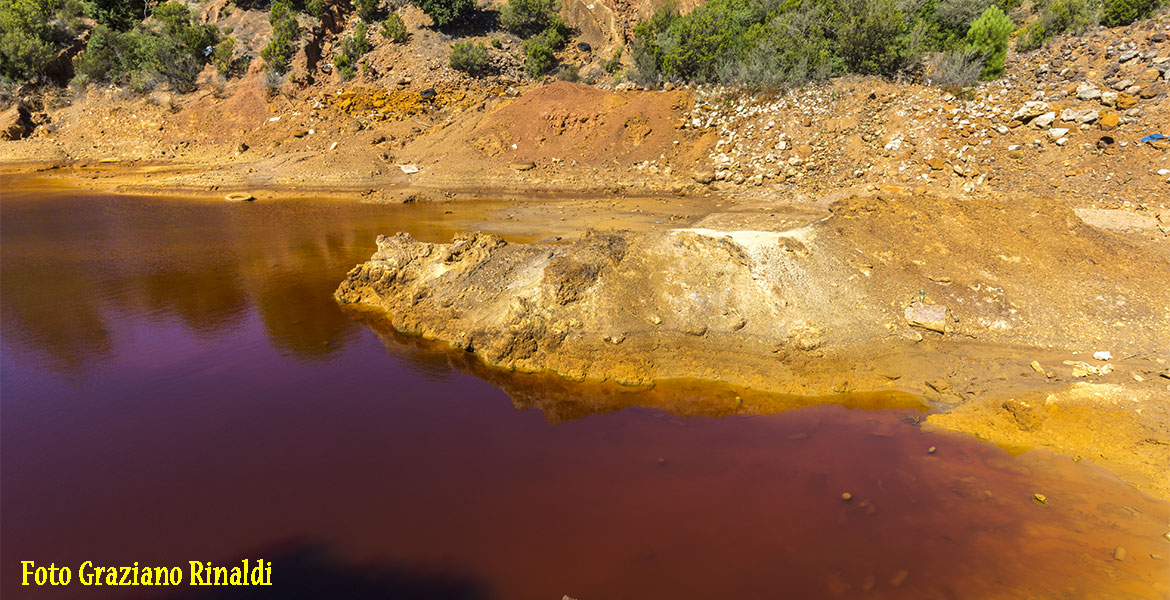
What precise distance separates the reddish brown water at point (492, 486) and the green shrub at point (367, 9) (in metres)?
24.8

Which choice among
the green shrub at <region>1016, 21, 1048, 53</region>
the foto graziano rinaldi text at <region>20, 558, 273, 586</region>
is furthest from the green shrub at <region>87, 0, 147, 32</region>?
the green shrub at <region>1016, 21, 1048, 53</region>

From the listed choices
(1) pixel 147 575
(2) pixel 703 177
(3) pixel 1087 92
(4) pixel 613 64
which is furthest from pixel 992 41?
(1) pixel 147 575

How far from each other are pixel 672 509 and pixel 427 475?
8.67 feet

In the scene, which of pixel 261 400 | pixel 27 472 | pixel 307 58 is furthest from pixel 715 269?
pixel 307 58

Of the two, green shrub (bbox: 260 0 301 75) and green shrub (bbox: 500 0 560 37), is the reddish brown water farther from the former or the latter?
green shrub (bbox: 500 0 560 37)

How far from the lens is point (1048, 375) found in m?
7.50

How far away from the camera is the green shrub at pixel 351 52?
1016 inches

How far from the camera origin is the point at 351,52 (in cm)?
2664

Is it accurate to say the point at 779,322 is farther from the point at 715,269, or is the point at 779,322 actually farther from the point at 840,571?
the point at 840,571

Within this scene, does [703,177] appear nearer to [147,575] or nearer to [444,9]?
[147,575]

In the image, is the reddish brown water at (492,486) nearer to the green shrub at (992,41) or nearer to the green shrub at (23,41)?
the green shrub at (992,41)

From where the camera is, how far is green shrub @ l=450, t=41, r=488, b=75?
83.7ft

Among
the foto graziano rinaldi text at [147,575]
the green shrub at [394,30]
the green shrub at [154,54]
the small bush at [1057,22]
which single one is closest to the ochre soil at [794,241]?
→ the small bush at [1057,22]

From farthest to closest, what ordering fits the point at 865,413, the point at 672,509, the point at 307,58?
the point at 307,58 → the point at 865,413 → the point at 672,509
